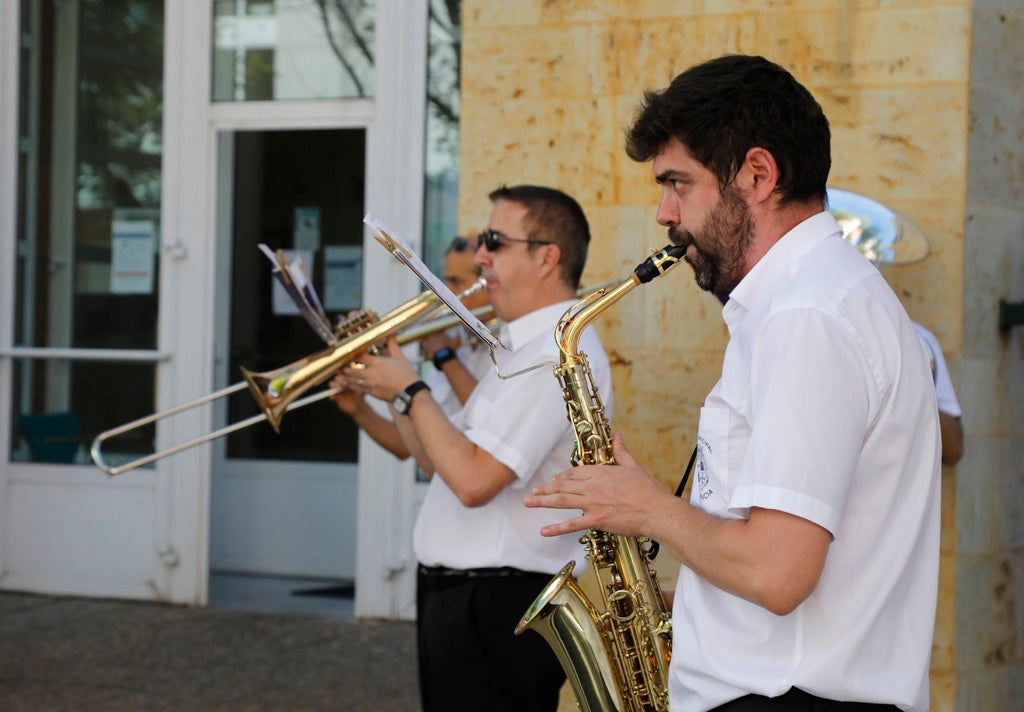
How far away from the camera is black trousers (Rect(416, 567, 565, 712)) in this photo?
2.82m

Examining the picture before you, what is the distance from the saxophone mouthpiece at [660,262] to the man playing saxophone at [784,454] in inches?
6.2

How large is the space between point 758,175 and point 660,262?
34 centimetres

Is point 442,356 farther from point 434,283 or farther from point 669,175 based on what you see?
point 669,175

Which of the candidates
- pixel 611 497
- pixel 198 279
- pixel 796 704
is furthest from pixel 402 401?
pixel 198 279

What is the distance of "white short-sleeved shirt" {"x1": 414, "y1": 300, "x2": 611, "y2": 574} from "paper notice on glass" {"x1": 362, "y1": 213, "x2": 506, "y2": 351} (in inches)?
25.0

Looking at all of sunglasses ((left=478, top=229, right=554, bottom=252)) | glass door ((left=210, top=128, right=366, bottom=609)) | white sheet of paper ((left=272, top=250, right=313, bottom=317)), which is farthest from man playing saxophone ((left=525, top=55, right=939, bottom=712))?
white sheet of paper ((left=272, top=250, right=313, bottom=317))

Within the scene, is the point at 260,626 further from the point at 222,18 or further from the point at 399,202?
the point at 222,18

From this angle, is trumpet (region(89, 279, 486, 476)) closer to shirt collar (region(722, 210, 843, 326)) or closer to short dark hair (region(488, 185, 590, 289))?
short dark hair (region(488, 185, 590, 289))

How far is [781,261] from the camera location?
5.65 ft

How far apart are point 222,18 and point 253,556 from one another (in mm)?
2774

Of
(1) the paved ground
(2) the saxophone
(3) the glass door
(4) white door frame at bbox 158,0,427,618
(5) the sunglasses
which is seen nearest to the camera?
(2) the saxophone

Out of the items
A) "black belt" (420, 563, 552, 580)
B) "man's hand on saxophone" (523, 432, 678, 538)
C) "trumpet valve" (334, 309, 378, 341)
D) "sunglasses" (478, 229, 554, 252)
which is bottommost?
"black belt" (420, 563, 552, 580)

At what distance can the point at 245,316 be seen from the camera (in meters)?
6.33

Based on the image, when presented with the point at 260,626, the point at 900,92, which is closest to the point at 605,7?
the point at 900,92
